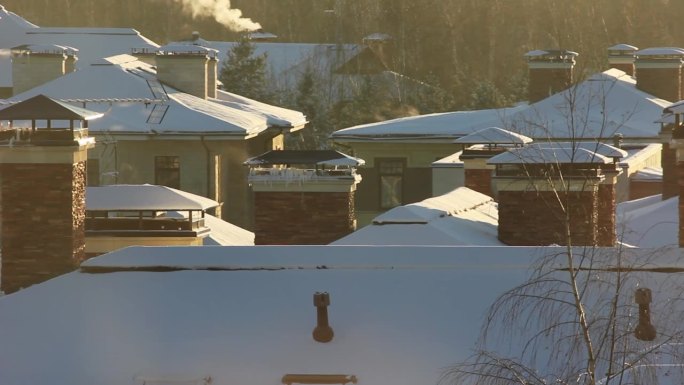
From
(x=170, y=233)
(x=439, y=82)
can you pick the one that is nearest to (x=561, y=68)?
(x=170, y=233)

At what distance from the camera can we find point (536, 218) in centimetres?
2331

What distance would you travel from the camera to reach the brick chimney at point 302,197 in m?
24.7

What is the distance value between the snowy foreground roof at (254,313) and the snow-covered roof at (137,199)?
28.9 feet

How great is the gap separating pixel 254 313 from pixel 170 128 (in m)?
32.2

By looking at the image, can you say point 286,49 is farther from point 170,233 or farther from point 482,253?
point 482,253

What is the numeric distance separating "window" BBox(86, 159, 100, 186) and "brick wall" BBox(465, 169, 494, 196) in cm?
1689

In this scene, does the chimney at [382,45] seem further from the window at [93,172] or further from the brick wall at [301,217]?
the brick wall at [301,217]

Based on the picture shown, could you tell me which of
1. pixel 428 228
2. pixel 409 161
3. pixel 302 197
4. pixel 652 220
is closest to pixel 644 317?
pixel 428 228

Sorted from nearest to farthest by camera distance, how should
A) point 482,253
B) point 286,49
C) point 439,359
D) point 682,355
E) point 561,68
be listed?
point 682,355 → point 439,359 → point 482,253 → point 561,68 → point 286,49

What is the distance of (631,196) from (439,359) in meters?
28.9

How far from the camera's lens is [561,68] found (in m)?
57.3

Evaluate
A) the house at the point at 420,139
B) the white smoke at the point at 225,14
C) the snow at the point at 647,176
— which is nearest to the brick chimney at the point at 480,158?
the snow at the point at 647,176

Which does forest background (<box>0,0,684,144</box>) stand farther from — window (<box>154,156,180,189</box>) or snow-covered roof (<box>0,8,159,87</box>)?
window (<box>154,156,180,189</box>)

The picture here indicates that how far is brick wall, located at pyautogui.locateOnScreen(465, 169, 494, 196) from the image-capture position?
105 ft
